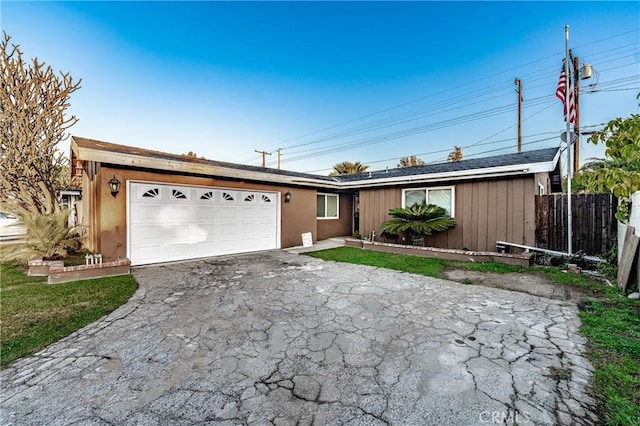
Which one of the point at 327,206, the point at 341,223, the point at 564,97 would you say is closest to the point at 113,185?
the point at 327,206

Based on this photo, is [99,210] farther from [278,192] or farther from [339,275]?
[339,275]

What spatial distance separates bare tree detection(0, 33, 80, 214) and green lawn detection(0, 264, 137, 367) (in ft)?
11.8

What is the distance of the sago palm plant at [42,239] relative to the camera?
5.92 m

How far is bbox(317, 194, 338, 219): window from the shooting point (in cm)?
1194

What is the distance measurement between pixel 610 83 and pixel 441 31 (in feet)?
29.0

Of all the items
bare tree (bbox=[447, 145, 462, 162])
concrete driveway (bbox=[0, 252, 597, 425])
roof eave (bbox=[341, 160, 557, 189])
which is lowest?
concrete driveway (bbox=[0, 252, 597, 425])

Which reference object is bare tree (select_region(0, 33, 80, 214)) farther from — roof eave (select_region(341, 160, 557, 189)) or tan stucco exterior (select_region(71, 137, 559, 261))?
roof eave (select_region(341, 160, 557, 189))

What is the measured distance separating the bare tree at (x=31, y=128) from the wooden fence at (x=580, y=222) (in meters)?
13.8

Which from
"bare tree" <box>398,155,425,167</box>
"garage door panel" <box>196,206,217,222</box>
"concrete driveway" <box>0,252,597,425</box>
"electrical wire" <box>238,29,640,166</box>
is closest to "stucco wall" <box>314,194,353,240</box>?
"garage door panel" <box>196,206,217,222</box>

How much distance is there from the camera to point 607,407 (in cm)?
175

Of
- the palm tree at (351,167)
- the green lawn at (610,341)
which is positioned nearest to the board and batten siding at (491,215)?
the green lawn at (610,341)

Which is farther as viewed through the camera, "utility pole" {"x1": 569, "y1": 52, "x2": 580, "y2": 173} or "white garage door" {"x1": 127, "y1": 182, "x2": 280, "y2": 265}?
"utility pole" {"x1": 569, "y1": 52, "x2": 580, "y2": 173}

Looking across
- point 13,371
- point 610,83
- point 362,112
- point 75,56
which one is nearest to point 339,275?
point 13,371

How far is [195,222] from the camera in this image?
741 centimetres
